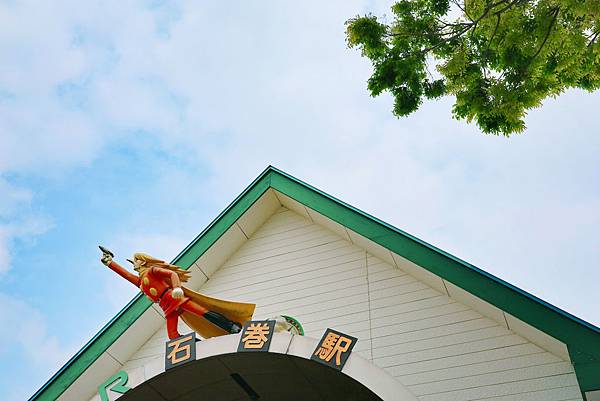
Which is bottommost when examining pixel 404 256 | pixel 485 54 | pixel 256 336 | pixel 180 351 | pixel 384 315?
pixel 180 351

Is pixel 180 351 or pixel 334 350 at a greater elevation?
pixel 334 350

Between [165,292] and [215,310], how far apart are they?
72cm

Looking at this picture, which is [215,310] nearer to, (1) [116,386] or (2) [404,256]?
(1) [116,386]

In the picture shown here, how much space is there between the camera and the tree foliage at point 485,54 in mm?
7238

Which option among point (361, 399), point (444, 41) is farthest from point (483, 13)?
point (361, 399)

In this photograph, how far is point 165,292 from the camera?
7.86 metres

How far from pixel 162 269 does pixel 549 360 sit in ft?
14.8

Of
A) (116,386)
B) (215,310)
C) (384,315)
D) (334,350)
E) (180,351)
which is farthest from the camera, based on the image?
(384,315)

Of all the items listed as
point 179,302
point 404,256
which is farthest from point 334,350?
point 179,302

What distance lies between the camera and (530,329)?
6.64m

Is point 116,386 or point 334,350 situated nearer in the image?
point 334,350

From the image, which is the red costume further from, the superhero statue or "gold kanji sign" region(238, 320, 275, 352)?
"gold kanji sign" region(238, 320, 275, 352)

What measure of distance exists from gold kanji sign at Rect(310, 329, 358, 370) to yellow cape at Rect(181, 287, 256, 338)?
4.01 feet

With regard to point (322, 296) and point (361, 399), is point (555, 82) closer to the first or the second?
point (322, 296)
